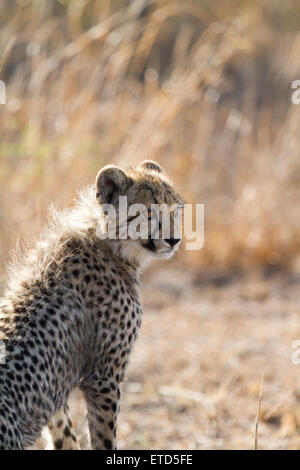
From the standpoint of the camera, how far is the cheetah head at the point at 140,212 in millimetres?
2934

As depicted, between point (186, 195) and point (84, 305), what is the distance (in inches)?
127

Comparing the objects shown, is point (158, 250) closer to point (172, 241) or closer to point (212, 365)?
point (172, 241)

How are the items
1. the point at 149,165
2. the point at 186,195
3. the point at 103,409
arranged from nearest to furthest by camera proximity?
1. the point at 103,409
2. the point at 149,165
3. the point at 186,195

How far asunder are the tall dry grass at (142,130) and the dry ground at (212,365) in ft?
1.33

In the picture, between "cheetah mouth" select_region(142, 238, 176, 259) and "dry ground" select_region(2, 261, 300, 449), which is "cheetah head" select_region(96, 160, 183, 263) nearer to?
"cheetah mouth" select_region(142, 238, 176, 259)

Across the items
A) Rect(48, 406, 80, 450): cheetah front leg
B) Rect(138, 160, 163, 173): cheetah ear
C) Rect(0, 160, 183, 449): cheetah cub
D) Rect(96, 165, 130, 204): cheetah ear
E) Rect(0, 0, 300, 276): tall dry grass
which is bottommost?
Rect(48, 406, 80, 450): cheetah front leg

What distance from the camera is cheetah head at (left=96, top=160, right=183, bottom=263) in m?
2.93

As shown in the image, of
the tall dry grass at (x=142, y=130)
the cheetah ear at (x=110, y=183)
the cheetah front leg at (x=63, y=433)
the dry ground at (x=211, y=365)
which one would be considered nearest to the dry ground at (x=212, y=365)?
the dry ground at (x=211, y=365)

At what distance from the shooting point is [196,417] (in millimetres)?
4066

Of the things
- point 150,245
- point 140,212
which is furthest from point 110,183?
point 150,245

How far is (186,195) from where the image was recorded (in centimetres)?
612

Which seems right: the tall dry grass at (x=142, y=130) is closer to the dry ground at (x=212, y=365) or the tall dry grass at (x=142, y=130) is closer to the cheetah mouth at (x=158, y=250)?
the dry ground at (x=212, y=365)

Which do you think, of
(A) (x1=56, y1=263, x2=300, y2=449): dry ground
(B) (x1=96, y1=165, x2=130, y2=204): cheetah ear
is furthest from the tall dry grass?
(B) (x1=96, y1=165, x2=130, y2=204): cheetah ear

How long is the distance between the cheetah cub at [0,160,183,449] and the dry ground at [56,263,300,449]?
2.67ft
